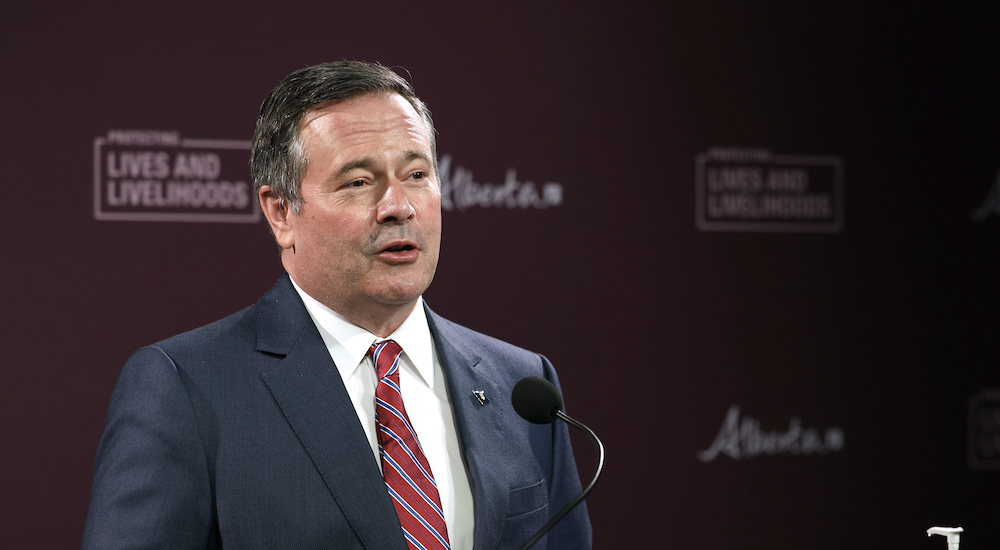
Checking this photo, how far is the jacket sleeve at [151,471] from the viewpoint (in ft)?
4.20

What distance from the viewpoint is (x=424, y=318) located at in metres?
1.67

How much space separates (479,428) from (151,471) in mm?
534

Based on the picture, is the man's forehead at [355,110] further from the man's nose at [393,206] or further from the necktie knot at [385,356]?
the necktie knot at [385,356]

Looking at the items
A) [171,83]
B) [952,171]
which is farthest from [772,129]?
[171,83]

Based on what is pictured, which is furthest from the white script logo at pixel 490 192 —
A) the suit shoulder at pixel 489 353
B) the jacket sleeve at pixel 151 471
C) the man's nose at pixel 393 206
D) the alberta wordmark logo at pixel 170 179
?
the jacket sleeve at pixel 151 471

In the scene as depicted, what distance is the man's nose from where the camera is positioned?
1.49 m

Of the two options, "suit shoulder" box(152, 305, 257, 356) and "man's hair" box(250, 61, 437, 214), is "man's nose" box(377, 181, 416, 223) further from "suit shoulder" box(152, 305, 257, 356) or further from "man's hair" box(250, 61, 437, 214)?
"suit shoulder" box(152, 305, 257, 356)

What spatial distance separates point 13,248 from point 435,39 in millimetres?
1362

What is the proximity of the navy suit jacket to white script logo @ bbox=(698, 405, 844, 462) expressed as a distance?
67.8 inches

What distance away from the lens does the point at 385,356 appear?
1.55 meters

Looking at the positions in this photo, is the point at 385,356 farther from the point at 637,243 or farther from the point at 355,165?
the point at 637,243

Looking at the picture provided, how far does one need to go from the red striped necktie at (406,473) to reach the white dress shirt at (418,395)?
2 centimetres

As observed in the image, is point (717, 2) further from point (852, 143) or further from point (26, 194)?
point (26, 194)

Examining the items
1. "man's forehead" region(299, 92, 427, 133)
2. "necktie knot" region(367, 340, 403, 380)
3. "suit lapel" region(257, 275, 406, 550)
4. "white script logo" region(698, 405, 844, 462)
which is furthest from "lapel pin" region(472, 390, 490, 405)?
"white script logo" region(698, 405, 844, 462)
